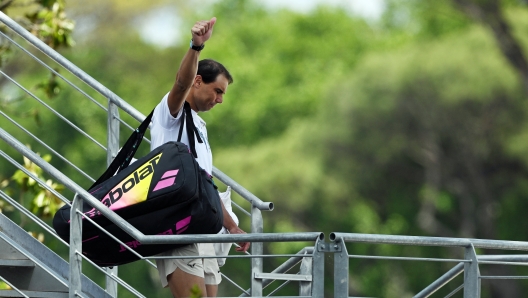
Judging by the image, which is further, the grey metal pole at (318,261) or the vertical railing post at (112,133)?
the vertical railing post at (112,133)

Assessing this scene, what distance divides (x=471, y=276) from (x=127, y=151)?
1.51 metres

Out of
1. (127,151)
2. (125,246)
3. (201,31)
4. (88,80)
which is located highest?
(88,80)

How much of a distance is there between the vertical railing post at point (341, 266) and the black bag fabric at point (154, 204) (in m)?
0.59

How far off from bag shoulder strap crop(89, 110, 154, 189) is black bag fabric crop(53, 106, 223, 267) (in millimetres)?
152

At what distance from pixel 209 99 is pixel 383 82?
25392mm

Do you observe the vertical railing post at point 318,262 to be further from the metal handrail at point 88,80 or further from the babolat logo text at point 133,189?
the metal handrail at point 88,80

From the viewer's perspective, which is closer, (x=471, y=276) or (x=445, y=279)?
(x=471, y=276)

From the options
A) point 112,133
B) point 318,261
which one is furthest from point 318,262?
point 112,133

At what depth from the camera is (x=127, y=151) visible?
458 centimetres

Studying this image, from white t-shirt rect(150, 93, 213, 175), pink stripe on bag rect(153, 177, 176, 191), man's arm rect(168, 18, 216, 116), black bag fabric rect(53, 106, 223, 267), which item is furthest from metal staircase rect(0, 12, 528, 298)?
man's arm rect(168, 18, 216, 116)

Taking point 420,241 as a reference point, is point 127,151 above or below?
above

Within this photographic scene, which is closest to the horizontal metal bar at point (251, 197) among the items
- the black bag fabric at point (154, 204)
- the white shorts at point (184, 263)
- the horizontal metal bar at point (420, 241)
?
the white shorts at point (184, 263)

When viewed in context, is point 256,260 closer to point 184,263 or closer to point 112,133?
point 184,263

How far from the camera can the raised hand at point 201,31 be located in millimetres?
4375
